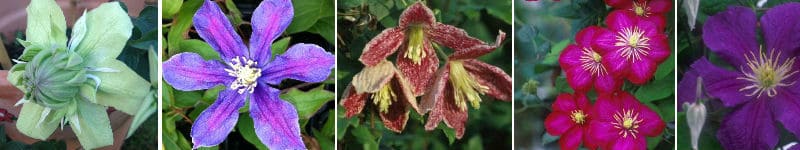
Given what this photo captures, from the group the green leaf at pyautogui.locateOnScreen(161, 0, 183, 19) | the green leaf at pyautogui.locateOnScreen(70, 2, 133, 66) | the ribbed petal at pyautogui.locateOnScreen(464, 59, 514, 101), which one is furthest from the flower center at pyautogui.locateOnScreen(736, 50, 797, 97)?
the green leaf at pyautogui.locateOnScreen(70, 2, 133, 66)

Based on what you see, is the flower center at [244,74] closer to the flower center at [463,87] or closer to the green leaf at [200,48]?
the green leaf at [200,48]

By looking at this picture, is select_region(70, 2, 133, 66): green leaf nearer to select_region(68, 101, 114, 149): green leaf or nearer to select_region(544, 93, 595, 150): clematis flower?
select_region(68, 101, 114, 149): green leaf

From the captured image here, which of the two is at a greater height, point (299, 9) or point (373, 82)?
point (299, 9)

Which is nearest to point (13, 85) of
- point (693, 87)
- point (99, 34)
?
point (99, 34)

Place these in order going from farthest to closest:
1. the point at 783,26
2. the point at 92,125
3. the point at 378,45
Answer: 1. the point at 92,125
2. the point at 378,45
3. the point at 783,26

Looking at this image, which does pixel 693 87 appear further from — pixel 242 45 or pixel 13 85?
pixel 13 85

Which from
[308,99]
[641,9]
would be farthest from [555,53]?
[308,99]

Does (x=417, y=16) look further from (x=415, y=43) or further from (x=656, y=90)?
(x=656, y=90)
